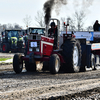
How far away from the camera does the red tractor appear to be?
443 inches

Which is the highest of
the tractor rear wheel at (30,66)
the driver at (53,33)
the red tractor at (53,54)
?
the driver at (53,33)

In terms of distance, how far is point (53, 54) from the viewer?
11.1 metres

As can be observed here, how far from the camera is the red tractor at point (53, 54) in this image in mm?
11250

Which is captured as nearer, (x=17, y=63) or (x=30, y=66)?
(x=17, y=63)

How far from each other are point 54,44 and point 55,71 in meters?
1.78

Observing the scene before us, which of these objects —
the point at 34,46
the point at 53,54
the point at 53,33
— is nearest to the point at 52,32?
the point at 53,33

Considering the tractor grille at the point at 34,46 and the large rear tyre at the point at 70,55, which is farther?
the large rear tyre at the point at 70,55

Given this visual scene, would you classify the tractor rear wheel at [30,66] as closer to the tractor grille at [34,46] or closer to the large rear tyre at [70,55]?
the tractor grille at [34,46]

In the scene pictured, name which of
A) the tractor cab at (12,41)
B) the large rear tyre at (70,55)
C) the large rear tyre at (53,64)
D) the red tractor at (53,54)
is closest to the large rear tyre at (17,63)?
the red tractor at (53,54)

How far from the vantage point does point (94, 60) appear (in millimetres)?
14289

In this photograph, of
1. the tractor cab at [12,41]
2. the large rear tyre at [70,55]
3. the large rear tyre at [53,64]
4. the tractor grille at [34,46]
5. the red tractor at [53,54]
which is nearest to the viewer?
the large rear tyre at [53,64]

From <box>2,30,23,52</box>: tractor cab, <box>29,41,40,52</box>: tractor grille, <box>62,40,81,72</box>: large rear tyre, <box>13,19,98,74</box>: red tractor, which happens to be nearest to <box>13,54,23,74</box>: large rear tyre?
<box>13,19,98,74</box>: red tractor

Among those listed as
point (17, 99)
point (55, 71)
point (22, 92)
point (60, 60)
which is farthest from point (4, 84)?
point (60, 60)

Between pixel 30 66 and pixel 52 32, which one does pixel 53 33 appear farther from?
pixel 30 66
